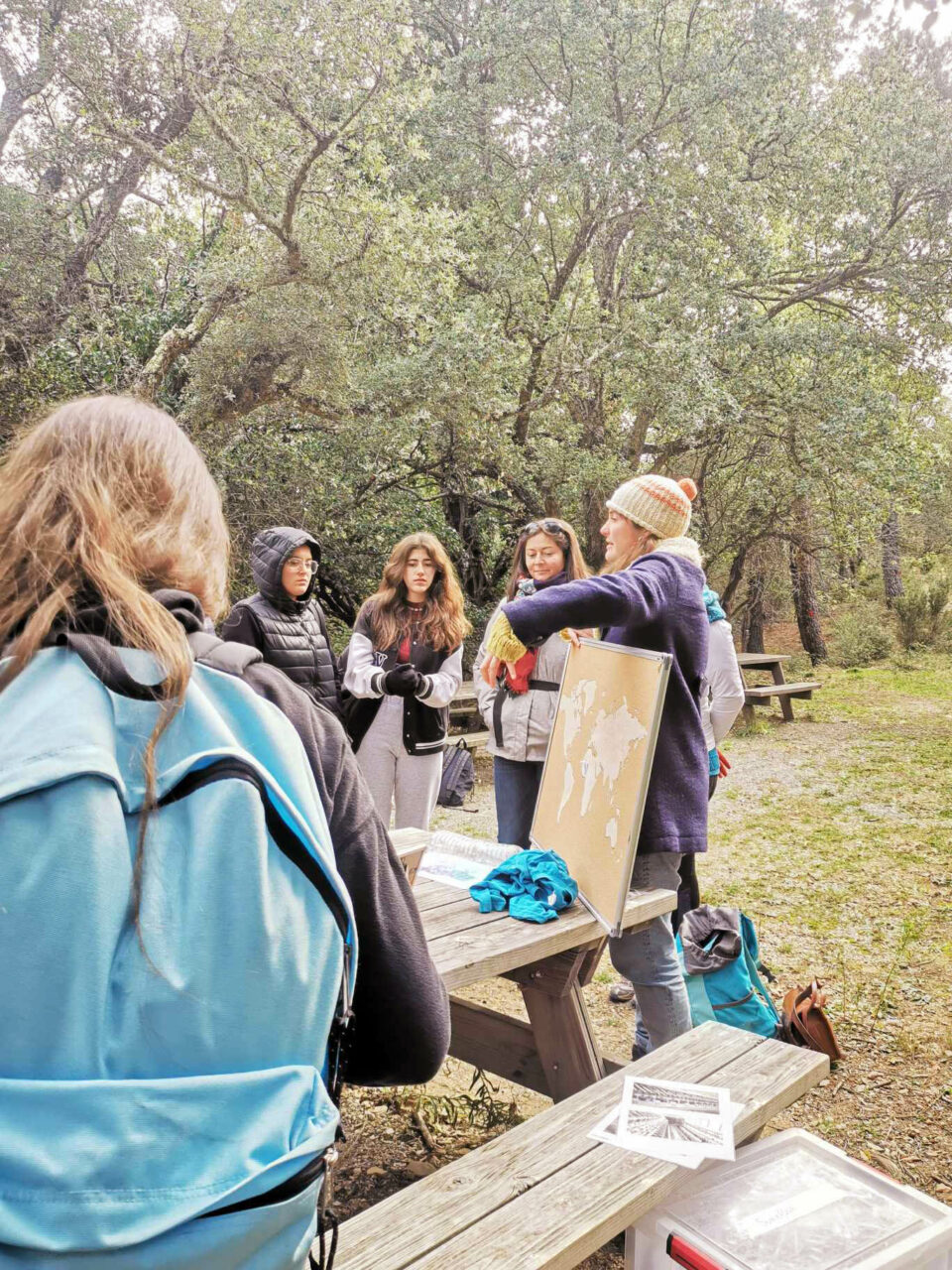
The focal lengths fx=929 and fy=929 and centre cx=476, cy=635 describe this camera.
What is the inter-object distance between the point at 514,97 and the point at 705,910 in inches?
437

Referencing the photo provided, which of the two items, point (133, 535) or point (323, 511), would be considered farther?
point (323, 511)

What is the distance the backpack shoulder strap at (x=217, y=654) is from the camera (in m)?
1.13

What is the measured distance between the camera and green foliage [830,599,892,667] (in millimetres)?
17891

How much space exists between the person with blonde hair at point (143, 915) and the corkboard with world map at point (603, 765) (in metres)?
1.59

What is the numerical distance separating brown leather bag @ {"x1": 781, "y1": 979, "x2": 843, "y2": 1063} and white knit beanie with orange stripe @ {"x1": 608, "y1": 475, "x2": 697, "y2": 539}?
1807mm

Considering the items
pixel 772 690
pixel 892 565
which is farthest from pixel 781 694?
pixel 892 565

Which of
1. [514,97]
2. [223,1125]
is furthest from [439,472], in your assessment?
[223,1125]

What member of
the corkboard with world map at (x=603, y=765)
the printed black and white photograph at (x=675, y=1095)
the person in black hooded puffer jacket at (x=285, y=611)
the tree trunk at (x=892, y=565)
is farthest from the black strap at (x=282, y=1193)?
the tree trunk at (x=892, y=565)

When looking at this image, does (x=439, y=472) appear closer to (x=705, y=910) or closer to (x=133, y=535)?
(x=705, y=910)

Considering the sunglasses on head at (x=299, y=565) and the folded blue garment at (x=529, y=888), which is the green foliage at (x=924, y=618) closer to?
the sunglasses on head at (x=299, y=565)

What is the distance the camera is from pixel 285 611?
4.72 meters

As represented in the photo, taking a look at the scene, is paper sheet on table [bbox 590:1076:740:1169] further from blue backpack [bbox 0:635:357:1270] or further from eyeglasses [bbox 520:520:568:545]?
eyeglasses [bbox 520:520:568:545]

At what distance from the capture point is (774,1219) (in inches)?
78.3

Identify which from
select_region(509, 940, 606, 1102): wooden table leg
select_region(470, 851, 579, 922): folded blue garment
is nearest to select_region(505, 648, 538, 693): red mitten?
select_region(470, 851, 579, 922): folded blue garment
